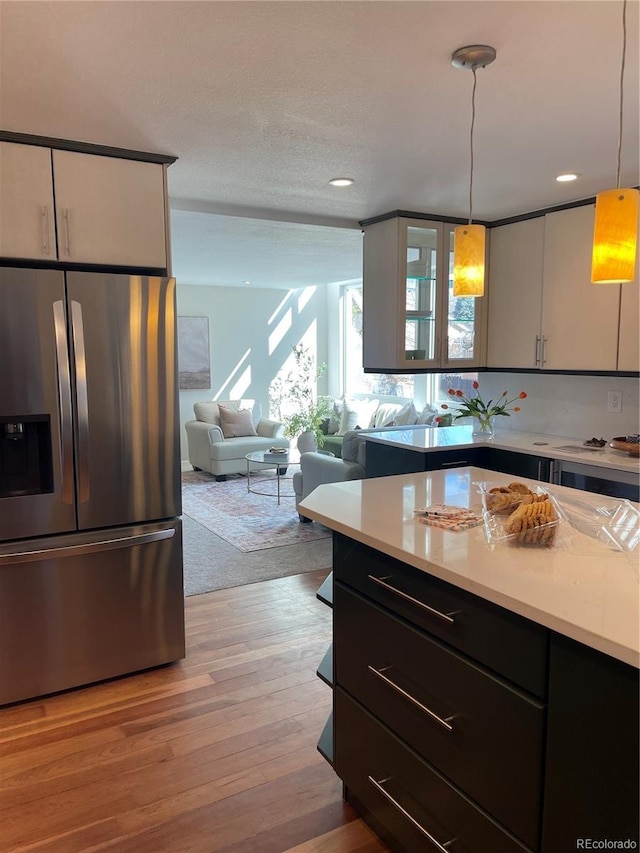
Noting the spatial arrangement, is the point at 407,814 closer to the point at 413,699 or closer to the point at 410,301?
the point at 413,699

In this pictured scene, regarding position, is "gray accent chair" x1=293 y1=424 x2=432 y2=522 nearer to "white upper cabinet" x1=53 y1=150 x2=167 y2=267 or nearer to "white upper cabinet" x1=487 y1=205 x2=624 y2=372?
"white upper cabinet" x1=487 y1=205 x2=624 y2=372

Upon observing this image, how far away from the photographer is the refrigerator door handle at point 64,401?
2.50 metres

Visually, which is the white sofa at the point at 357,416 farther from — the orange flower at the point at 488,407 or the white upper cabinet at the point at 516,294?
the white upper cabinet at the point at 516,294

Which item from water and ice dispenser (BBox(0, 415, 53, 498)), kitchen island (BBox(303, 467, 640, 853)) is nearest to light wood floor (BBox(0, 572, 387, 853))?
kitchen island (BBox(303, 467, 640, 853))

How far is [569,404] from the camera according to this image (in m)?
4.00

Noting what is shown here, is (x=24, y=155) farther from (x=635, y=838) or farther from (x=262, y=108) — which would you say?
(x=635, y=838)

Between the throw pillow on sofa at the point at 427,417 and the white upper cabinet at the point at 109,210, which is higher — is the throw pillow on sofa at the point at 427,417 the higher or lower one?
the lower one

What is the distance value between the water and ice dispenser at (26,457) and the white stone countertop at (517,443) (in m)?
2.11

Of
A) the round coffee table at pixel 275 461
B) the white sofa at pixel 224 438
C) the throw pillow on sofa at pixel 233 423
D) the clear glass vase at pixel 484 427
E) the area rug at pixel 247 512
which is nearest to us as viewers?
the clear glass vase at pixel 484 427

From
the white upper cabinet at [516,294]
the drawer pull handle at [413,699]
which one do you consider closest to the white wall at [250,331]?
the white upper cabinet at [516,294]

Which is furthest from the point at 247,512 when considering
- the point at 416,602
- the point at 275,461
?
the point at 416,602

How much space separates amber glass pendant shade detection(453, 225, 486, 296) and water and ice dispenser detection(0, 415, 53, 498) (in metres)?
1.74

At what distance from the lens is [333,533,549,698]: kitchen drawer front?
125 cm

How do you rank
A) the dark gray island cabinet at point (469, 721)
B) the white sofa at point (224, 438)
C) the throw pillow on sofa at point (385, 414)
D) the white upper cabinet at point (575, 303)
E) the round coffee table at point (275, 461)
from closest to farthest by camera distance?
the dark gray island cabinet at point (469, 721) → the white upper cabinet at point (575, 303) → the round coffee table at point (275, 461) → the throw pillow on sofa at point (385, 414) → the white sofa at point (224, 438)
